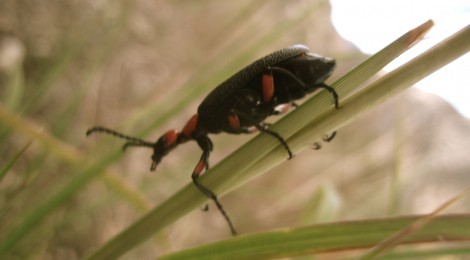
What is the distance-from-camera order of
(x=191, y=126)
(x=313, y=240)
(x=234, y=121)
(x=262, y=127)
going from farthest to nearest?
(x=191, y=126) < (x=234, y=121) < (x=262, y=127) < (x=313, y=240)

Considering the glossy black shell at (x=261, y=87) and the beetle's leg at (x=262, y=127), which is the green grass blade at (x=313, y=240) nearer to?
the beetle's leg at (x=262, y=127)

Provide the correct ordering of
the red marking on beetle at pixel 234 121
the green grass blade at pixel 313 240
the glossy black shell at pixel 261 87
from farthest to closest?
1. the red marking on beetle at pixel 234 121
2. the glossy black shell at pixel 261 87
3. the green grass blade at pixel 313 240

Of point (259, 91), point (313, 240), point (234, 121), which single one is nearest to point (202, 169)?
point (234, 121)

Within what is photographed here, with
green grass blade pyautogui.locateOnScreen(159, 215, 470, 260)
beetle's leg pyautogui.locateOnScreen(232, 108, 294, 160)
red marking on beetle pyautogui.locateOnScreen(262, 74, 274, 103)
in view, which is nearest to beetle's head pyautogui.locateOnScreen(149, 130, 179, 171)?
beetle's leg pyautogui.locateOnScreen(232, 108, 294, 160)

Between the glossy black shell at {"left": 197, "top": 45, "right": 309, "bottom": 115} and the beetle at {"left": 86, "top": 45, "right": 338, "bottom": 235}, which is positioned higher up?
the glossy black shell at {"left": 197, "top": 45, "right": 309, "bottom": 115}

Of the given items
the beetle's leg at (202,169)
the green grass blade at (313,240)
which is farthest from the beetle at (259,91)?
the green grass blade at (313,240)

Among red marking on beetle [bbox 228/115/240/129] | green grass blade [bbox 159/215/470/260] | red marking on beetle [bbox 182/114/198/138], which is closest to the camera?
green grass blade [bbox 159/215/470/260]

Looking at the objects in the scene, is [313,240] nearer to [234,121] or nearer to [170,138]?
[234,121]

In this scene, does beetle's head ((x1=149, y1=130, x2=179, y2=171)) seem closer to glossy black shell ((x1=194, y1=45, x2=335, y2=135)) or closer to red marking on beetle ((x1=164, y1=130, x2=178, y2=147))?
red marking on beetle ((x1=164, y1=130, x2=178, y2=147))

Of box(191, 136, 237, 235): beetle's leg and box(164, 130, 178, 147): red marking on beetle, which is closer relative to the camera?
box(191, 136, 237, 235): beetle's leg

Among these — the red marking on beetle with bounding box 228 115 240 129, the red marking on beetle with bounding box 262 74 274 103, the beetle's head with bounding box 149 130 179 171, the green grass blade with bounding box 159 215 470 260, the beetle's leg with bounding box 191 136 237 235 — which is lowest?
the green grass blade with bounding box 159 215 470 260
